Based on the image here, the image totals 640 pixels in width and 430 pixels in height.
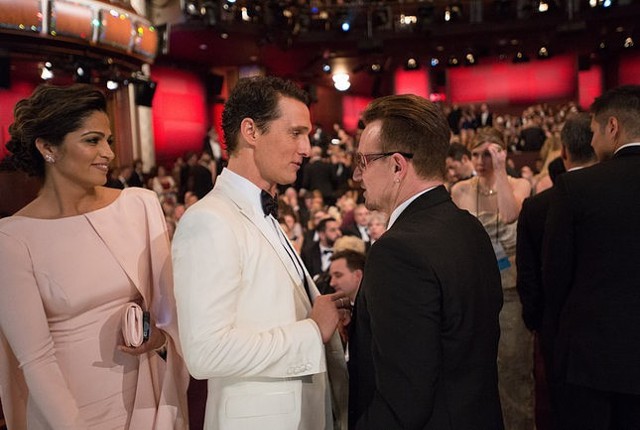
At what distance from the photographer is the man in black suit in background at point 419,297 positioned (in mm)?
1431

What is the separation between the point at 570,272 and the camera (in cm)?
247

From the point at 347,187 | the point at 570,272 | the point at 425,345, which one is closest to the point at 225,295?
the point at 425,345

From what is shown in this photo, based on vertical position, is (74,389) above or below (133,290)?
below

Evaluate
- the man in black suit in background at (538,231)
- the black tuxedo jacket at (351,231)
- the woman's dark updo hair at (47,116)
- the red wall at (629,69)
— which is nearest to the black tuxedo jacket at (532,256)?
the man in black suit in background at (538,231)

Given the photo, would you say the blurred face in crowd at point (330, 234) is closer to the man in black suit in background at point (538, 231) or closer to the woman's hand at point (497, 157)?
the woman's hand at point (497, 157)

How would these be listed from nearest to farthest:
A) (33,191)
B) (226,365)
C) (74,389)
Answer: (226,365) < (74,389) < (33,191)

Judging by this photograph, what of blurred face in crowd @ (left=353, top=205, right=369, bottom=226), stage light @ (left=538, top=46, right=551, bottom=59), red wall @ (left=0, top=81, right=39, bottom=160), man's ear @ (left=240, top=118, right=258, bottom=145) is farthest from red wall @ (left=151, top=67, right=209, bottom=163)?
man's ear @ (left=240, top=118, right=258, bottom=145)

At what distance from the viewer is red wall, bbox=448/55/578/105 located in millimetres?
22297

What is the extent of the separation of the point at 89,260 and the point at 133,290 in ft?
0.53

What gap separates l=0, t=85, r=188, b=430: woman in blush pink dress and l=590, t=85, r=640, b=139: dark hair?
1.75 m

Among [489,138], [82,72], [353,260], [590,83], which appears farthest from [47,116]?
[590,83]

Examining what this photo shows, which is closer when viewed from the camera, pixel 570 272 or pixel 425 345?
pixel 425 345

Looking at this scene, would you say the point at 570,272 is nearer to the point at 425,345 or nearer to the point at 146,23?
the point at 425,345

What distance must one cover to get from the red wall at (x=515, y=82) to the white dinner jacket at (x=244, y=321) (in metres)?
22.5
